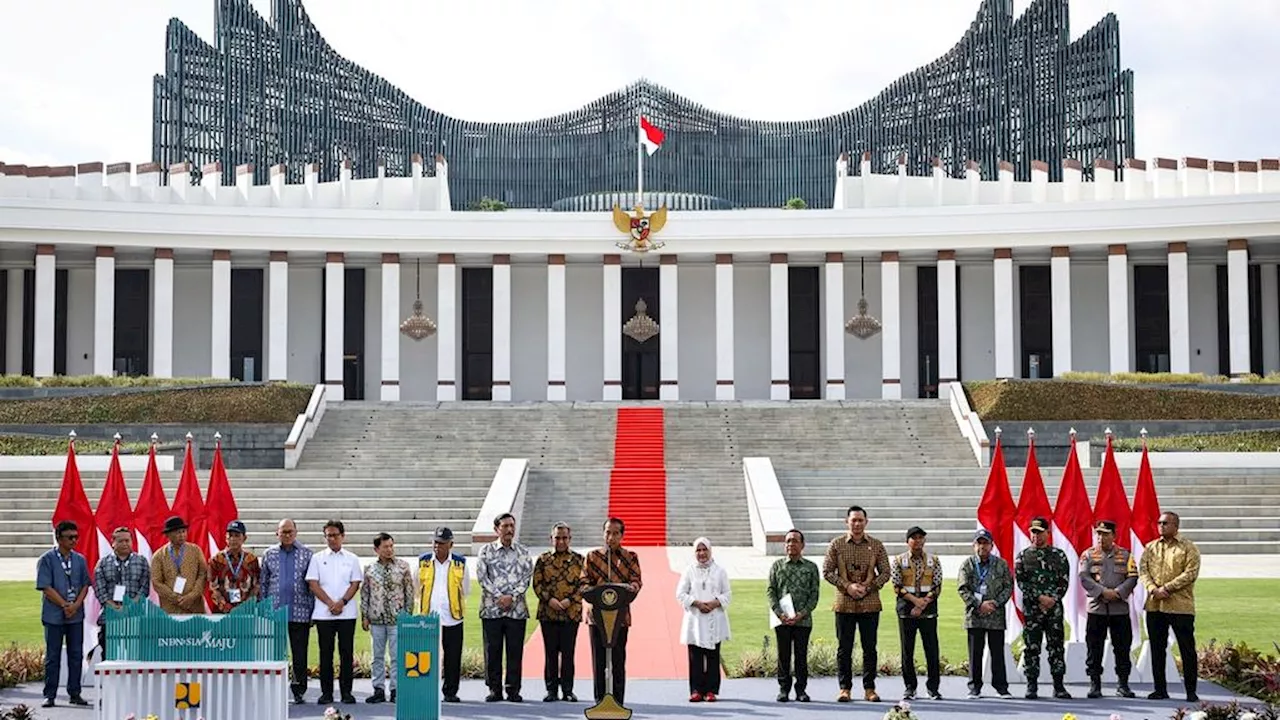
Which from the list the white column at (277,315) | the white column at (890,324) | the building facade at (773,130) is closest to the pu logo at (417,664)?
the white column at (277,315)

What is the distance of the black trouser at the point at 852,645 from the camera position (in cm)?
1273

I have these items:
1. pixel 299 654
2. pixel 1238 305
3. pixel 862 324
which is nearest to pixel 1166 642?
pixel 299 654

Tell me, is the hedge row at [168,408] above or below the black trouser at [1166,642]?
above

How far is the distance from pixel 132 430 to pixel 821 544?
16.7 metres

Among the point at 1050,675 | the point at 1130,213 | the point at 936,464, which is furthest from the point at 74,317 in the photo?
the point at 1050,675

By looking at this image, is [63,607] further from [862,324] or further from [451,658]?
[862,324]

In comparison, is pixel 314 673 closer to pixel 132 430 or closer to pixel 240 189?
pixel 132 430

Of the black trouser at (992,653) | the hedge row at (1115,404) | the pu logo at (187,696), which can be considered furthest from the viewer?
the hedge row at (1115,404)

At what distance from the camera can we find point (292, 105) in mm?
73438

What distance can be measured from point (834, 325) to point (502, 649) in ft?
103

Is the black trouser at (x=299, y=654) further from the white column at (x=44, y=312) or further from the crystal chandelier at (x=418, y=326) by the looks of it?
the white column at (x=44, y=312)

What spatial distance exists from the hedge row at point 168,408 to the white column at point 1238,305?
24.9m

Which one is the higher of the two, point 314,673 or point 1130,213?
point 1130,213

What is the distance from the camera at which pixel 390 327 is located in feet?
141
